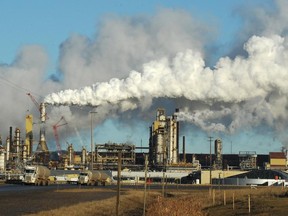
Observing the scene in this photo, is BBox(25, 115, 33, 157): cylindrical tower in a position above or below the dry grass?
above

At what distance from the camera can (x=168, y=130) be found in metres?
193

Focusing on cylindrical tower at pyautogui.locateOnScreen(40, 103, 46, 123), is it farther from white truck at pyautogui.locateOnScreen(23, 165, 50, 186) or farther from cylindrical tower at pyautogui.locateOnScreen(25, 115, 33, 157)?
white truck at pyautogui.locateOnScreen(23, 165, 50, 186)

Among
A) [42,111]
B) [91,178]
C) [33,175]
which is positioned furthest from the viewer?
[42,111]

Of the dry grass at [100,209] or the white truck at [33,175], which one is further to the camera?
the white truck at [33,175]

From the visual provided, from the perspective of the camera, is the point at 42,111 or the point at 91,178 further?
the point at 42,111

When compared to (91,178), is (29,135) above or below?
above

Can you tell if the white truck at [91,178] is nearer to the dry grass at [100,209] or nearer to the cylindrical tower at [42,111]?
the cylindrical tower at [42,111]

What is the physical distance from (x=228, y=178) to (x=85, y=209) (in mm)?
135309

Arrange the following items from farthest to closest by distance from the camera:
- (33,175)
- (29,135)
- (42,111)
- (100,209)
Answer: (29,135), (42,111), (33,175), (100,209)

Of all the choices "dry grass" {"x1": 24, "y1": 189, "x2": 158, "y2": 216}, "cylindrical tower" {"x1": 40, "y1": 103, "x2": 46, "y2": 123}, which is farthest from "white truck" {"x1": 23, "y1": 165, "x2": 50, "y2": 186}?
"dry grass" {"x1": 24, "y1": 189, "x2": 158, "y2": 216}

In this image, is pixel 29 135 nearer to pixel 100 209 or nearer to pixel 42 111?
pixel 42 111

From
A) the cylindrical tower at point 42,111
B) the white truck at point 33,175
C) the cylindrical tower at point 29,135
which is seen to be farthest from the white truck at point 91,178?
the cylindrical tower at point 29,135

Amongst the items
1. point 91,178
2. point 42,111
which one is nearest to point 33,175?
point 91,178

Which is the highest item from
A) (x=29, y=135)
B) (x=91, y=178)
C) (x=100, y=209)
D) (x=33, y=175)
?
(x=29, y=135)
